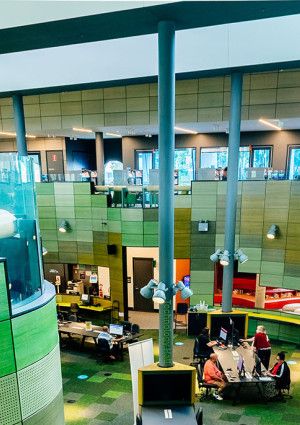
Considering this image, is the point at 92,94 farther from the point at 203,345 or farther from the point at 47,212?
the point at 203,345

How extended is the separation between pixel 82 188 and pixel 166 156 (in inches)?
275

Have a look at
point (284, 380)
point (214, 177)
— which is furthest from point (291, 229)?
point (284, 380)

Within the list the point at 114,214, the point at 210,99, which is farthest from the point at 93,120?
the point at 210,99

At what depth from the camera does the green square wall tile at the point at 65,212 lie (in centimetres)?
1291

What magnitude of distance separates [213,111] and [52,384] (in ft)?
31.0

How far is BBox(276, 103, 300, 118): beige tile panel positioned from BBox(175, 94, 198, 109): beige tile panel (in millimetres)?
2686

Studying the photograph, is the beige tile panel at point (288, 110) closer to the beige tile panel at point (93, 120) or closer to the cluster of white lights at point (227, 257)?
the cluster of white lights at point (227, 257)

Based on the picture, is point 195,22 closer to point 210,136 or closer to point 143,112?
point 143,112

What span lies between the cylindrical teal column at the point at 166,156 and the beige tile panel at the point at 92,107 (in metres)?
7.37

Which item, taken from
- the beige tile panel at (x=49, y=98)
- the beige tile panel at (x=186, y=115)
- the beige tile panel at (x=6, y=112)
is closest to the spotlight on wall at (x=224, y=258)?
the beige tile panel at (x=186, y=115)

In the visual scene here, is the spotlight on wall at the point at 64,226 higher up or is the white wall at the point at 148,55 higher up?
the white wall at the point at 148,55

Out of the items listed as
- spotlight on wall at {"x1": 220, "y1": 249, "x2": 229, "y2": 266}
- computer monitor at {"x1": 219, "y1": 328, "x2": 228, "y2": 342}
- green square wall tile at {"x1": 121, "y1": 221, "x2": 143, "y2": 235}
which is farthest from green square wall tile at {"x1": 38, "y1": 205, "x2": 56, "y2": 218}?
computer monitor at {"x1": 219, "y1": 328, "x2": 228, "y2": 342}

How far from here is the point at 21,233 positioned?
210 inches

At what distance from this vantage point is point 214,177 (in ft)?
37.7
